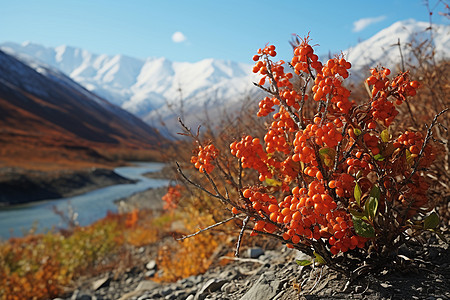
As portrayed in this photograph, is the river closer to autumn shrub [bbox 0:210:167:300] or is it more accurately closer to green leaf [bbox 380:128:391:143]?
autumn shrub [bbox 0:210:167:300]

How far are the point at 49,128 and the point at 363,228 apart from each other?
4517 cm

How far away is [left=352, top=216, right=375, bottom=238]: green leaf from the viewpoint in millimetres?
1526

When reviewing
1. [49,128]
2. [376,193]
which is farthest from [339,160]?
[49,128]

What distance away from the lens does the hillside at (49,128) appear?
27.2 metres

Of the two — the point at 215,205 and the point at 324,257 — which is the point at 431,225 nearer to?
the point at 324,257

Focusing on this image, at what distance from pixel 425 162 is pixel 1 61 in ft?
212

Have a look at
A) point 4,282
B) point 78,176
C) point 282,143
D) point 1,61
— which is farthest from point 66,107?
point 282,143

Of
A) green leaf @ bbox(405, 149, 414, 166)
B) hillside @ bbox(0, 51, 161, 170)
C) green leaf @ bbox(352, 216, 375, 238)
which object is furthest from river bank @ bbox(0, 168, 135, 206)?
green leaf @ bbox(405, 149, 414, 166)

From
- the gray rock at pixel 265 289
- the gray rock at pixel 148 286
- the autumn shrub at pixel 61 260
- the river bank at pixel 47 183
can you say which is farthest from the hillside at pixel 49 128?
the gray rock at pixel 265 289

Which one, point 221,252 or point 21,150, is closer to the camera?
point 221,252

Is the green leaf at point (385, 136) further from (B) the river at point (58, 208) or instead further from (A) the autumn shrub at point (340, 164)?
(B) the river at point (58, 208)

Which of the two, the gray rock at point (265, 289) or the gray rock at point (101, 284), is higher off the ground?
the gray rock at point (265, 289)

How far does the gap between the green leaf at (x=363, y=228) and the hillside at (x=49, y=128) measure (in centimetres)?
1743

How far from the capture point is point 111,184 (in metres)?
22.4
